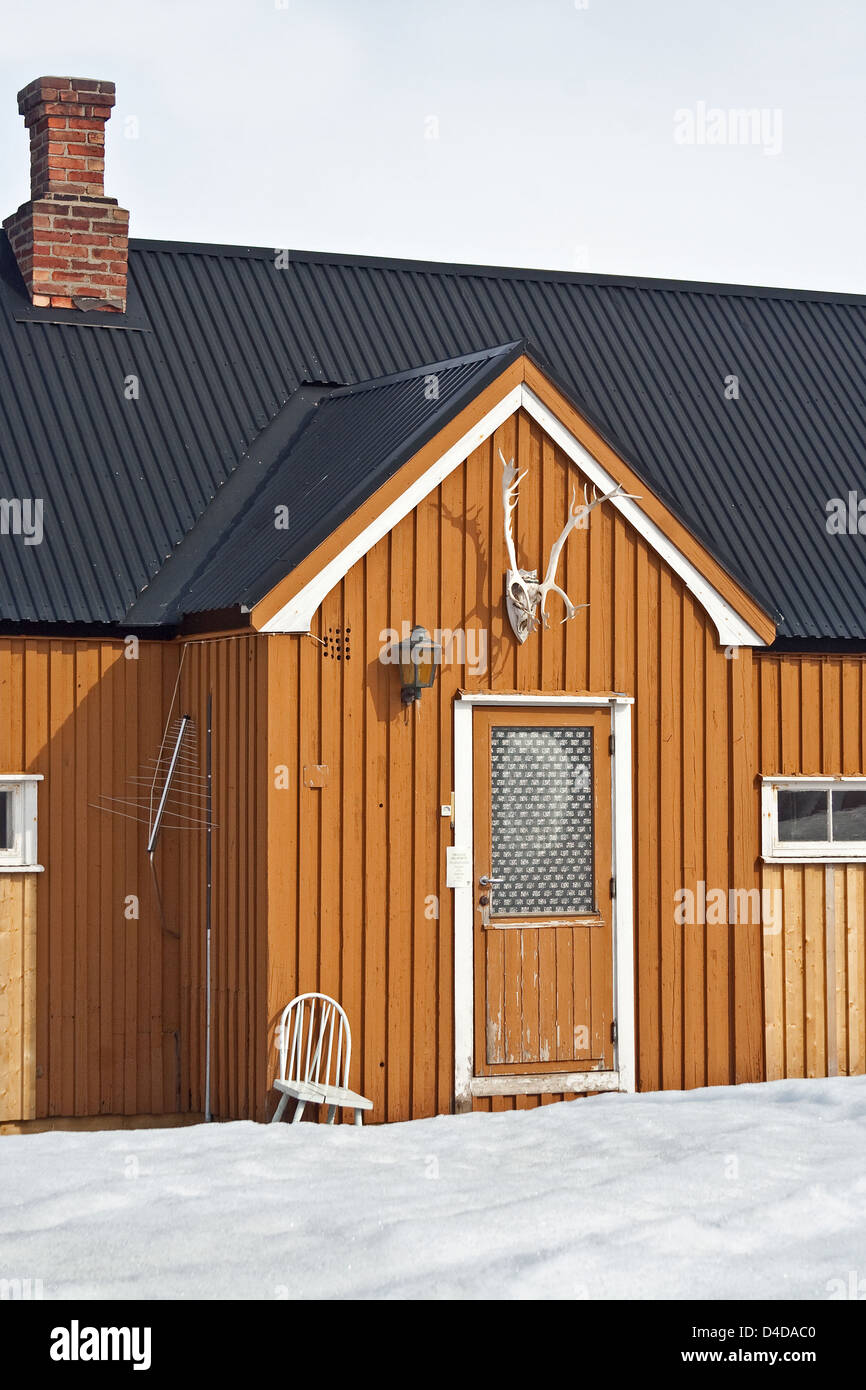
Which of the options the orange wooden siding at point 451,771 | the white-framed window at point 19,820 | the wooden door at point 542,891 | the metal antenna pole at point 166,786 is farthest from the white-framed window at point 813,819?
the white-framed window at point 19,820

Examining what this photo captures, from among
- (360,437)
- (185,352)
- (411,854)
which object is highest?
(185,352)

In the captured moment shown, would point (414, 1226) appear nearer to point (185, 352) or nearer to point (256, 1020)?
point (256, 1020)

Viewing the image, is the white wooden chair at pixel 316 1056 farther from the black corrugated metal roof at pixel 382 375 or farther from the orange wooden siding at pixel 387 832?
Result: the black corrugated metal roof at pixel 382 375

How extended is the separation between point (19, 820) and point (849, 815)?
5.54 m

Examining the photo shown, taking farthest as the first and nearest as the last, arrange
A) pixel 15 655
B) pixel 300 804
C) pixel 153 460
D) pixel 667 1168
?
pixel 153 460
pixel 15 655
pixel 300 804
pixel 667 1168

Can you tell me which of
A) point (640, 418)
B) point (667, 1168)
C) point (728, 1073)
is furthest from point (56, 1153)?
point (640, 418)

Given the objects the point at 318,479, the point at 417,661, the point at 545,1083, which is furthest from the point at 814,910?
the point at 318,479

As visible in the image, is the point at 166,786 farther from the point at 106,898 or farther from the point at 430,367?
the point at 430,367

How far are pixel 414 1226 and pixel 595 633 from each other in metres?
4.45

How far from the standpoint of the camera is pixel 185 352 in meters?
14.0

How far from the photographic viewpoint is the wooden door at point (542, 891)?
1125 cm

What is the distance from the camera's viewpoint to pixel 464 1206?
8.64 meters

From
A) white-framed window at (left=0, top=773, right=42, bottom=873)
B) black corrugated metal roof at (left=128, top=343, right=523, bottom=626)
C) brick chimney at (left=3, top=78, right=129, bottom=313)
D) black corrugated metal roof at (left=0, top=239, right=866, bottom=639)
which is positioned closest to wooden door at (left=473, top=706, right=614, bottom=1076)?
black corrugated metal roof at (left=128, top=343, right=523, bottom=626)

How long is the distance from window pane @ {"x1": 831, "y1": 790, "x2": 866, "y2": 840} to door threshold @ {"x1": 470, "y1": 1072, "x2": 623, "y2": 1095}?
2502 millimetres
